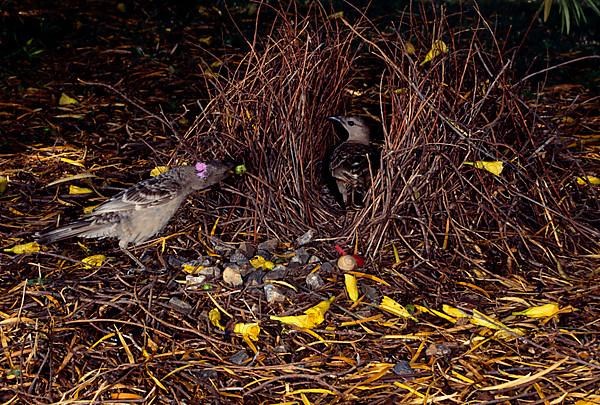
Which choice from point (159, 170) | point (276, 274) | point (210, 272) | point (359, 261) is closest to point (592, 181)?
point (359, 261)

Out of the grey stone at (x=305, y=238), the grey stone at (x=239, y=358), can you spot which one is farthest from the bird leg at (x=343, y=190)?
the grey stone at (x=239, y=358)

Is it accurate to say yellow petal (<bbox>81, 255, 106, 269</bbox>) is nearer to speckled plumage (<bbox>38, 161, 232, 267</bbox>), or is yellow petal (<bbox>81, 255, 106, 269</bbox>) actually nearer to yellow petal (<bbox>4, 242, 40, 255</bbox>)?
speckled plumage (<bbox>38, 161, 232, 267</bbox>)

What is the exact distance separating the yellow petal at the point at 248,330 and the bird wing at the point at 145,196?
986 mm

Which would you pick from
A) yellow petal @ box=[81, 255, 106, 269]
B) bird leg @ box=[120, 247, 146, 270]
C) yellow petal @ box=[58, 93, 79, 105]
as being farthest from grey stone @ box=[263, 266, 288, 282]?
yellow petal @ box=[58, 93, 79, 105]

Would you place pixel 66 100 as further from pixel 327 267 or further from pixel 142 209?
pixel 327 267

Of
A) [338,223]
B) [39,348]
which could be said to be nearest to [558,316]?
[338,223]

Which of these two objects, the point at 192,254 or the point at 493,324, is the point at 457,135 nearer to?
the point at 493,324

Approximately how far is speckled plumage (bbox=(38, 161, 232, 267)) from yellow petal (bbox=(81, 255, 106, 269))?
5.1 inches

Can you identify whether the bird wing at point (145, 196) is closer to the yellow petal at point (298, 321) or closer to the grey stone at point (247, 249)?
the grey stone at point (247, 249)

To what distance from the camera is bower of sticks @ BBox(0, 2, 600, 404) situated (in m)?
3.69

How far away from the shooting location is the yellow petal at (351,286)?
417 centimetres

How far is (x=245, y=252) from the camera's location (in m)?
4.56

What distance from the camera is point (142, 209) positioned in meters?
4.67

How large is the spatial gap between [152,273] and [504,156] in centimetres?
177
